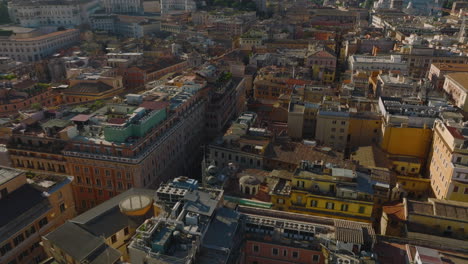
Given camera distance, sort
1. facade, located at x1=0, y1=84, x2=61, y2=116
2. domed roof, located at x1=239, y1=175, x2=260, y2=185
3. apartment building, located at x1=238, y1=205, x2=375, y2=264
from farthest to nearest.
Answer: facade, located at x1=0, y1=84, x2=61, y2=116, domed roof, located at x1=239, y1=175, x2=260, y2=185, apartment building, located at x1=238, y1=205, x2=375, y2=264

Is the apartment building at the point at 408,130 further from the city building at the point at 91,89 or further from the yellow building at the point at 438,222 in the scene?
the city building at the point at 91,89

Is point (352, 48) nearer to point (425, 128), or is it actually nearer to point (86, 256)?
point (425, 128)

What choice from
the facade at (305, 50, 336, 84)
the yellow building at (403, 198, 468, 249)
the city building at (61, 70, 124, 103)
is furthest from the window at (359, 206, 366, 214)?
the facade at (305, 50, 336, 84)

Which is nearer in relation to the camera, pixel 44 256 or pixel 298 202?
pixel 44 256

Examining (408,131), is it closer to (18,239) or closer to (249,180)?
(249,180)

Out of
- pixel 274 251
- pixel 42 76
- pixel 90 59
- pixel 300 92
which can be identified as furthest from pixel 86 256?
pixel 42 76

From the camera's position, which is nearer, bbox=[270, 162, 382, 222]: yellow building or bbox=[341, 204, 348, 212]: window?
bbox=[270, 162, 382, 222]: yellow building

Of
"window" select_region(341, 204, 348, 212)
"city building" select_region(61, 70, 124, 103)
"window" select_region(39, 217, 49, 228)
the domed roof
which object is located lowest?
"window" select_region(39, 217, 49, 228)

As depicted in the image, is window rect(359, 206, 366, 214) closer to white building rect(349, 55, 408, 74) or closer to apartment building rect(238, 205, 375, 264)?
apartment building rect(238, 205, 375, 264)
